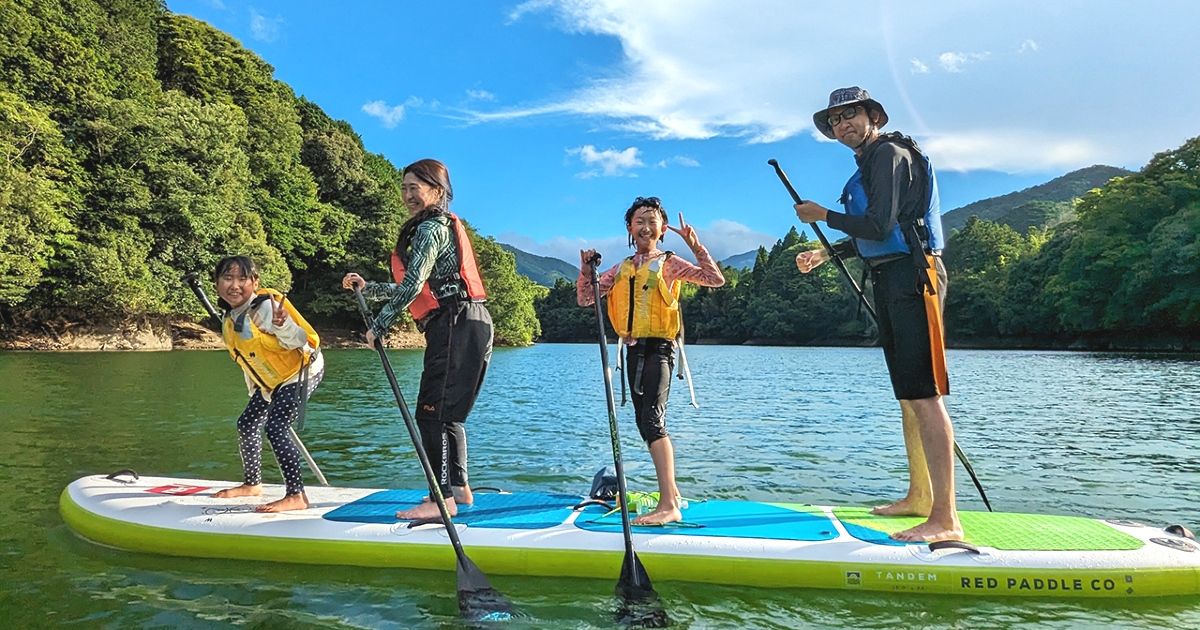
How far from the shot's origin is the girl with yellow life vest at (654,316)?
5.22 meters

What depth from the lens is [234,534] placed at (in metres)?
5.20

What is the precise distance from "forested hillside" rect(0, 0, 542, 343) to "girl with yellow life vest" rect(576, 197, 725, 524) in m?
37.0

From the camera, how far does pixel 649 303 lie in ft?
17.4

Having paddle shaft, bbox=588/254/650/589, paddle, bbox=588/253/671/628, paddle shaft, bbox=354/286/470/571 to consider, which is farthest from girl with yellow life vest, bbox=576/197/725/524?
paddle shaft, bbox=354/286/470/571

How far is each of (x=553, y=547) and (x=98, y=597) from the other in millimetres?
2768

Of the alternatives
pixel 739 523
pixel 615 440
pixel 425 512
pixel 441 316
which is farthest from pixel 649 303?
pixel 425 512

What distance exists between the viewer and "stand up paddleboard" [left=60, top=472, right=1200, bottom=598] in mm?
4551

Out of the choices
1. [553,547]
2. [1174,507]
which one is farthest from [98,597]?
[1174,507]

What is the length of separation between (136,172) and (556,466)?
3932 centimetres

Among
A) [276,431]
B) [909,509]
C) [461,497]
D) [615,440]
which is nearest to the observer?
[615,440]

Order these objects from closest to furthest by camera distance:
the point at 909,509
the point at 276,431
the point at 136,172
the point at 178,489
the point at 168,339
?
1. the point at 909,509
2. the point at 276,431
3. the point at 178,489
4. the point at 136,172
5. the point at 168,339

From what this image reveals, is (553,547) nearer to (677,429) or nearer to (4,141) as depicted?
(677,429)

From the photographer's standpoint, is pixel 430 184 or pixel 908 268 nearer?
pixel 908 268

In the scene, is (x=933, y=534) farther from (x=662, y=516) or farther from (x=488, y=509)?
(x=488, y=509)
